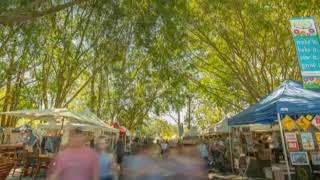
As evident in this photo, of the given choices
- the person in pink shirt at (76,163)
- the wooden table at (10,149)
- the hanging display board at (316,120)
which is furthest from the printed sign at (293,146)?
the wooden table at (10,149)

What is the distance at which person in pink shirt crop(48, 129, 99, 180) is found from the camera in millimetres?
4230

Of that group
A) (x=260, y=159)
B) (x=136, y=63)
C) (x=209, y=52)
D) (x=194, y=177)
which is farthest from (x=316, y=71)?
(x=136, y=63)

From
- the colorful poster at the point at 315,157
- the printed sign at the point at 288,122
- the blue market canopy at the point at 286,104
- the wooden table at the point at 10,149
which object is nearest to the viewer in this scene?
the blue market canopy at the point at 286,104

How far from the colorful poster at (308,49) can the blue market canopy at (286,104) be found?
0.61 metres

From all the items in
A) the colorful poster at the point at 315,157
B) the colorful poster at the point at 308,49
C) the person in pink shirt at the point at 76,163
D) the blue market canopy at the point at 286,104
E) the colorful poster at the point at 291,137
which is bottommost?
the colorful poster at the point at 315,157

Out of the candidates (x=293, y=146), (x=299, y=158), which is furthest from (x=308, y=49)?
(x=299, y=158)

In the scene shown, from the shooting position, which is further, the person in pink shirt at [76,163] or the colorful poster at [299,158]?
the colorful poster at [299,158]

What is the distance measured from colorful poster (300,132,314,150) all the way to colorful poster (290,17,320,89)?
1477 mm

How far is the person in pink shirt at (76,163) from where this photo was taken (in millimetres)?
4230

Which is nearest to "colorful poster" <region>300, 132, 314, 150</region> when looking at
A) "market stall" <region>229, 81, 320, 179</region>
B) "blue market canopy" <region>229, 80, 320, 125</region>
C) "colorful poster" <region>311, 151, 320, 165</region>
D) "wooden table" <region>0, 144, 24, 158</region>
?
"market stall" <region>229, 81, 320, 179</region>

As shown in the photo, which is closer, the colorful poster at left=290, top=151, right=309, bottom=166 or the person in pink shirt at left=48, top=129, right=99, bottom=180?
the person in pink shirt at left=48, top=129, right=99, bottom=180

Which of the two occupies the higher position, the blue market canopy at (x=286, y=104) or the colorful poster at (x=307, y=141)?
the blue market canopy at (x=286, y=104)

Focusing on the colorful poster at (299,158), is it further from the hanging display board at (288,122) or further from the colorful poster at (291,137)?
the hanging display board at (288,122)

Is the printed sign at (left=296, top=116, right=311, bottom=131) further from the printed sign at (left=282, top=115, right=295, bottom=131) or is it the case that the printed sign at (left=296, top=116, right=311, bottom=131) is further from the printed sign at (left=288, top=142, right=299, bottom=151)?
the printed sign at (left=288, top=142, right=299, bottom=151)
